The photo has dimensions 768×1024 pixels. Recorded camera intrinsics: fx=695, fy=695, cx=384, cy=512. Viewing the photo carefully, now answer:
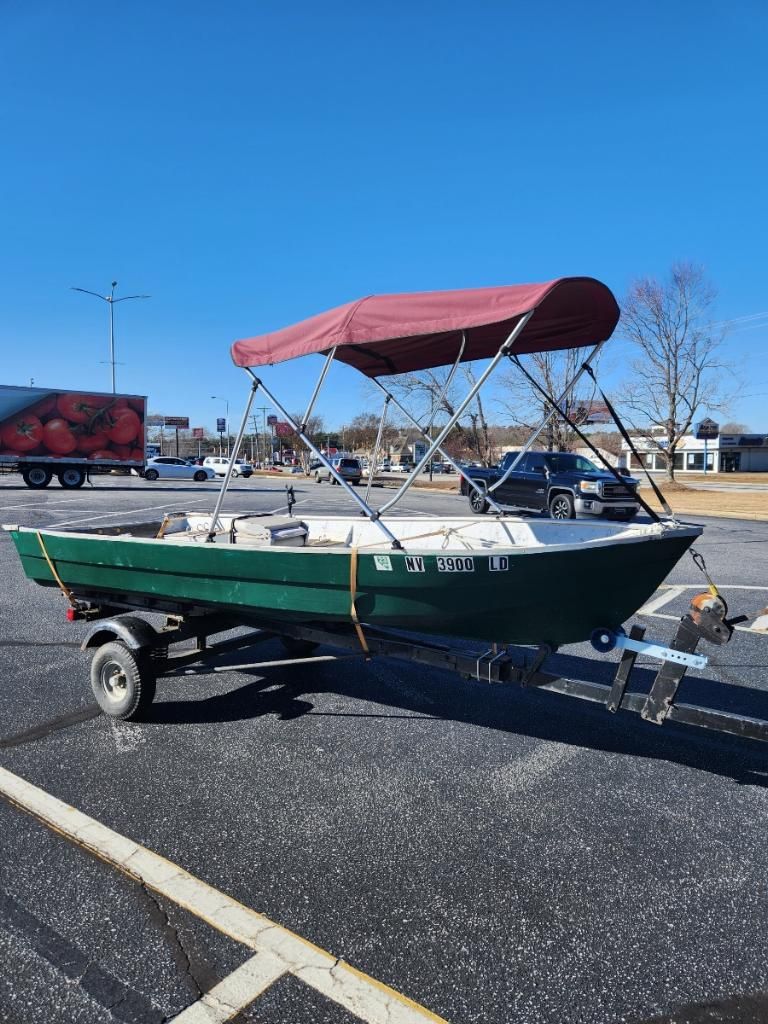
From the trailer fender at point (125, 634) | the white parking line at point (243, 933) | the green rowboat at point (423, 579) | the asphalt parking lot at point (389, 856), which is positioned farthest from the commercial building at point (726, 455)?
the white parking line at point (243, 933)

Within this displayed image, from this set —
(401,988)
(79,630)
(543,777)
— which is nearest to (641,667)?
(543,777)

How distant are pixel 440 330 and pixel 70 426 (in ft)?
93.0

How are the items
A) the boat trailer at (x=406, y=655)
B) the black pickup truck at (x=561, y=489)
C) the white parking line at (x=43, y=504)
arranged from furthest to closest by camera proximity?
the white parking line at (x=43, y=504) → the black pickup truck at (x=561, y=489) → the boat trailer at (x=406, y=655)

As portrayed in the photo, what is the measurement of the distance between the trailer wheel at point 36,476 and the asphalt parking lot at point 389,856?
2687 cm

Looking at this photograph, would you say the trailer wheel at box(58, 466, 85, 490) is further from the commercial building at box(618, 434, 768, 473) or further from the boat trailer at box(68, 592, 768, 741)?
the commercial building at box(618, 434, 768, 473)

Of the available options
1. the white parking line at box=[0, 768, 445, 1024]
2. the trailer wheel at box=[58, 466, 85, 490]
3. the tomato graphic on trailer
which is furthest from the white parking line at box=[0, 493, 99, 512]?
the white parking line at box=[0, 768, 445, 1024]

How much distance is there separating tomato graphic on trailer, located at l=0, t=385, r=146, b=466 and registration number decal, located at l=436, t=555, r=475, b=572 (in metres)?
28.5

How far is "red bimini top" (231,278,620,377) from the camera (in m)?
3.71

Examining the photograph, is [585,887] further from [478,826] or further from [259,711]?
[259,711]

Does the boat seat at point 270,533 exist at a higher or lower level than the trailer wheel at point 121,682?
higher

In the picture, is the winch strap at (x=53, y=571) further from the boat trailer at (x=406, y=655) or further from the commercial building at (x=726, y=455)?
the commercial building at (x=726, y=455)

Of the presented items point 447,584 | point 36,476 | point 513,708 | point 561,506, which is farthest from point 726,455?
point 447,584

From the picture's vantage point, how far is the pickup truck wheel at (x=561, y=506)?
56.2 ft

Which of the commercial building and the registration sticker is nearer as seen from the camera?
the registration sticker
